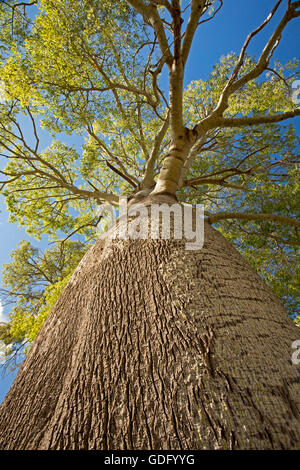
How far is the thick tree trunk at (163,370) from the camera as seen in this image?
59 centimetres

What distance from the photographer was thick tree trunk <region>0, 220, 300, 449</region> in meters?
0.59

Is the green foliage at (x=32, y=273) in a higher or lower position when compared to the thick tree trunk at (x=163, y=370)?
higher

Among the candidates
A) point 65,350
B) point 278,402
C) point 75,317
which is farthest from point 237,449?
point 75,317

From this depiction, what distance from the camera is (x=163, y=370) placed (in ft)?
2.38

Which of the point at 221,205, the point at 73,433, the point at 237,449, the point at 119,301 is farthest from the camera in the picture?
the point at 221,205

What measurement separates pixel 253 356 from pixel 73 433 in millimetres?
656

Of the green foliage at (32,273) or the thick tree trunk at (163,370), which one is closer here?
the thick tree trunk at (163,370)

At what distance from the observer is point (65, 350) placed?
946mm

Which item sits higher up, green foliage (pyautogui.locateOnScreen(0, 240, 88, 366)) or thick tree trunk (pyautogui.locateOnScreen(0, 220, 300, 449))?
green foliage (pyautogui.locateOnScreen(0, 240, 88, 366))

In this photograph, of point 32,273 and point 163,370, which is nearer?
point 163,370

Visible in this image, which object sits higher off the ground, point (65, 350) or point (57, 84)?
point (57, 84)

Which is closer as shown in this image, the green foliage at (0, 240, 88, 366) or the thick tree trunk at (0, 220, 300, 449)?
the thick tree trunk at (0, 220, 300, 449)

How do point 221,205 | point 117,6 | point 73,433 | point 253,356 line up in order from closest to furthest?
1. point 73,433
2. point 253,356
3. point 117,6
4. point 221,205
